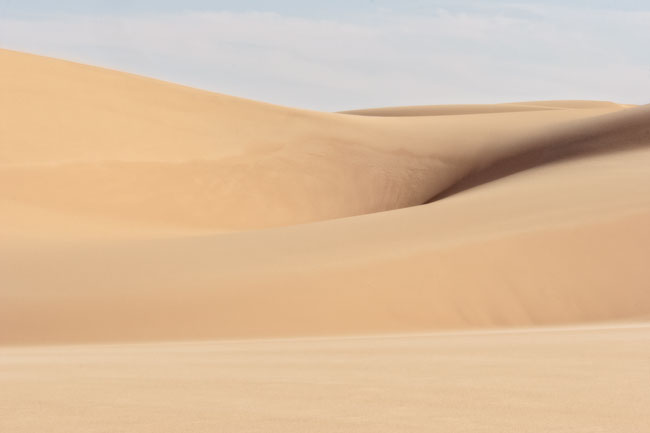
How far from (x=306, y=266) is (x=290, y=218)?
43.3ft

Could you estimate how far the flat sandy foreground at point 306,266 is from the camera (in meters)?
4.76

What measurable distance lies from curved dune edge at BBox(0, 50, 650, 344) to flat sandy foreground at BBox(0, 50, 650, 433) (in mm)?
56

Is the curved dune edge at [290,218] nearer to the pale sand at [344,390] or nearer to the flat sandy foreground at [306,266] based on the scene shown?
the flat sandy foreground at [306,266]

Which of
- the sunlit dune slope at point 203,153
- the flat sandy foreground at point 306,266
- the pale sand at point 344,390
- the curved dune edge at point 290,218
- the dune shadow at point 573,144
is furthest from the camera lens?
the dune shadow at point 573,144

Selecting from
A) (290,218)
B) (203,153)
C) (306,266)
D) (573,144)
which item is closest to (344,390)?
(306,266)

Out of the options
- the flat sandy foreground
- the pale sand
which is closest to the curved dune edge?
the flat sandy foreground

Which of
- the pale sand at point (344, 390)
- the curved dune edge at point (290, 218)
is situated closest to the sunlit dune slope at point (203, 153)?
the curved dune edge at point (290, 218)

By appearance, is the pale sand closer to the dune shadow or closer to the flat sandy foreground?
the flat sandy foreground

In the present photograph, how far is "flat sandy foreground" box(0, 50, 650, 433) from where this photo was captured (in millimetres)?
4762

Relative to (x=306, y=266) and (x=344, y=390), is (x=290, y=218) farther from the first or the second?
(x=344, y=390)

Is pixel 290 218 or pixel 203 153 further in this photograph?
pixel 203 153

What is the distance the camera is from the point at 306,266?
45.3ft

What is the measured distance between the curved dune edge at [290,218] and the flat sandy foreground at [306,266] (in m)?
0.06

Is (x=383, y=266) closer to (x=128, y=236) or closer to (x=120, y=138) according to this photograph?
(x=128, y=236)
